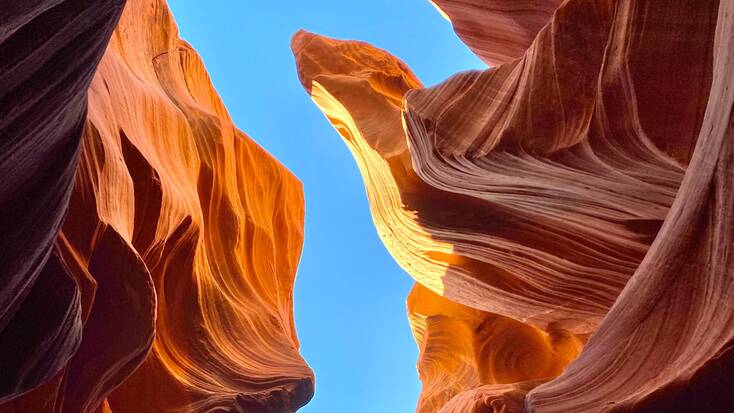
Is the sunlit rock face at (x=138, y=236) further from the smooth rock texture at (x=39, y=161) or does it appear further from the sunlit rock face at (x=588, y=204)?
the sunlit rock face at (x=588, y=204)

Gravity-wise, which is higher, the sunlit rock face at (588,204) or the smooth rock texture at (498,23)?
the smooth rock texture at (498,23)

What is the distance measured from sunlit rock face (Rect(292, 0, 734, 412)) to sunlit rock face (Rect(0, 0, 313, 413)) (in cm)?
182

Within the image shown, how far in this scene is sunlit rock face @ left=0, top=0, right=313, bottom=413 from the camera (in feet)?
9.25

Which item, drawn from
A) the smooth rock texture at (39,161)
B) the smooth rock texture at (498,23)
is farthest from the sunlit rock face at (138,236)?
the smooth rock texture at (498,23)

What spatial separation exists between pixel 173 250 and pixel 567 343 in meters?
5.66

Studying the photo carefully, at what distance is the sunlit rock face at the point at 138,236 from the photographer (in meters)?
2.82

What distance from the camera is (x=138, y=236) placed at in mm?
5332

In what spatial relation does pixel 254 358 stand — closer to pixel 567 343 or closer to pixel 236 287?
pixel 236 287

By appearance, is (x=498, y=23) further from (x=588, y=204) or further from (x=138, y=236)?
(x=138, y=236)

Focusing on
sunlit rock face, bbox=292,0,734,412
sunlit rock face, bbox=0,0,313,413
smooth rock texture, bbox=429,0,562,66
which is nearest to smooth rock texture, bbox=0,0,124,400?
sunlit rock face, bbox=0,0,313,413

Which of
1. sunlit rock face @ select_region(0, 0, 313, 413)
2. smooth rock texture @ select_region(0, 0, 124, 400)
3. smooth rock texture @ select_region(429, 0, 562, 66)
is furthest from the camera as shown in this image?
smooth rock texture @ select_region(429, 0, 562, 66)

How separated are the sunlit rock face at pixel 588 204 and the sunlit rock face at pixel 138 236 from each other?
5.98 ft

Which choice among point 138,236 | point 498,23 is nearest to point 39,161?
point 138,236

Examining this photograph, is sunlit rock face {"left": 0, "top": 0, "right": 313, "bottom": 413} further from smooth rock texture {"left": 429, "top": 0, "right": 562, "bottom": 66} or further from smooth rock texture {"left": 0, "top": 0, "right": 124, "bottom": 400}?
smooth rock texture {"left": 429, "top": 0, "right": 562, "bottom": 66}
